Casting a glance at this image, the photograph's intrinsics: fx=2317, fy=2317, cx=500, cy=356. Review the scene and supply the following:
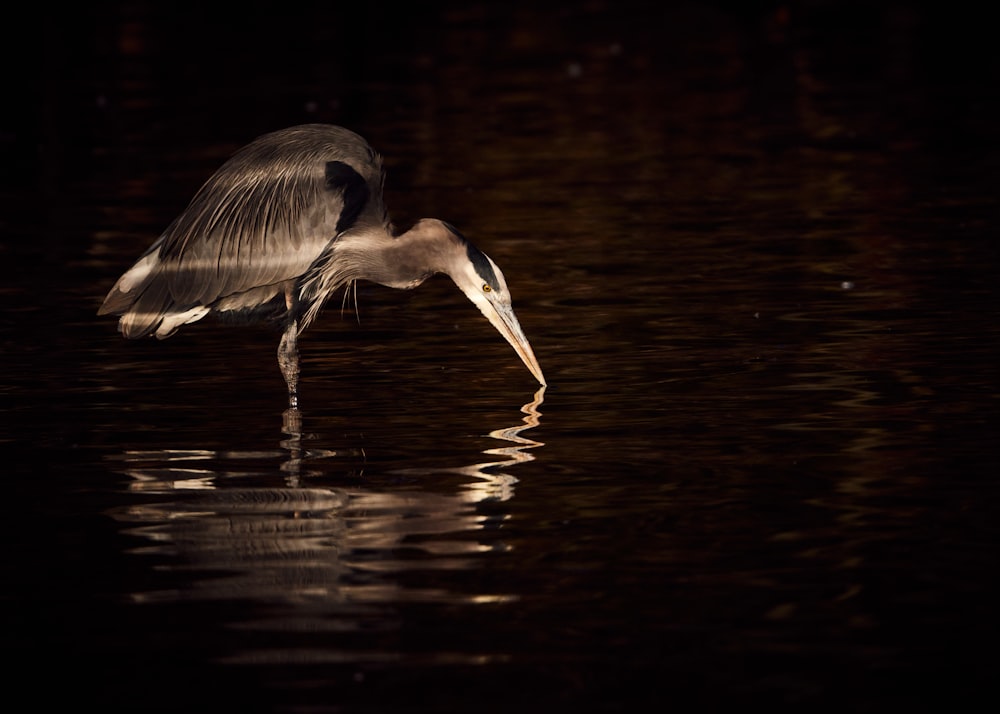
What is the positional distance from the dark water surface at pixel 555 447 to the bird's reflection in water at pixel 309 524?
0.08 feet

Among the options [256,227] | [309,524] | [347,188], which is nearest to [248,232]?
[256,227]

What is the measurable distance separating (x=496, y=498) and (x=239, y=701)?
275cm

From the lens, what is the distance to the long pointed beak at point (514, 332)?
12.0 m

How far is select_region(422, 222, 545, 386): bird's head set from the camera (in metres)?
12.0

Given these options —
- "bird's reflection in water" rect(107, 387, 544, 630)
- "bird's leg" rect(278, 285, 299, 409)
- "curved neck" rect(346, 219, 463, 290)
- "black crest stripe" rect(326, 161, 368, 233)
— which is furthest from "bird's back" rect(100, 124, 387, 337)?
"bird's reflection in water" rect(107, 387, 544, 630)

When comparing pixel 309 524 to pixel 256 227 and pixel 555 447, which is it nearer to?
pixel 555 447

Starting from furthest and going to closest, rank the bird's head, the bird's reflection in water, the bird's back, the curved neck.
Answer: the bird's back, the curved neck, the bird's head, the bird's reflection in water

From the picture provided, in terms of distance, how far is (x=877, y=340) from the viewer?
43.1 ft

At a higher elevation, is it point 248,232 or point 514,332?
point 248,232

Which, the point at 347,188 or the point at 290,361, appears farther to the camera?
the point at 347,188

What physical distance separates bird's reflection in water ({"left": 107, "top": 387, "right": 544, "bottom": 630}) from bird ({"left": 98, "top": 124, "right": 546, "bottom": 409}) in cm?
155

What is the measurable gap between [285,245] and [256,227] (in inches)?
7.8

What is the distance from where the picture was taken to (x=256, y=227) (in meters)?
12.7

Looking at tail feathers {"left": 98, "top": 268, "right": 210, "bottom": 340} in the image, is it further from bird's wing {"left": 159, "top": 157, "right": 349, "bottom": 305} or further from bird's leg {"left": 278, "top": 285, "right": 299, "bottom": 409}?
bird's leg {"left": 278, "top": 285, "right": 299, "bottom": 409}
